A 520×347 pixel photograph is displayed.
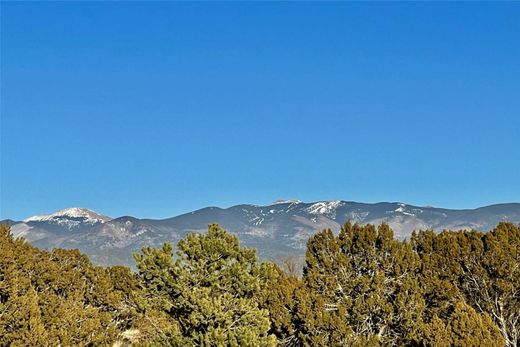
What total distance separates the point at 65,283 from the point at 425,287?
24883mm

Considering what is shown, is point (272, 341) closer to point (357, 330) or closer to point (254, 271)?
point (254, 271)

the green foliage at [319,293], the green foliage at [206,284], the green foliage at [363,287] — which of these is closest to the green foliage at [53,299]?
the green foliage at [319,293]

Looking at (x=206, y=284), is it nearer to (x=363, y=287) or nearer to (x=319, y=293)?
(x=319, y=293)

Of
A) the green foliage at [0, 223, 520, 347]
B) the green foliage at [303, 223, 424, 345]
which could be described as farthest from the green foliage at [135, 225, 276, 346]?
the green foliage at [303, 223, 424, 345]

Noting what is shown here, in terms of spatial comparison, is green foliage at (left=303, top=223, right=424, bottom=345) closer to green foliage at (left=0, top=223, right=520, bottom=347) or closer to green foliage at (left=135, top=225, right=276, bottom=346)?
green foliage at (left=0, top=223, right=520, bottom=347)

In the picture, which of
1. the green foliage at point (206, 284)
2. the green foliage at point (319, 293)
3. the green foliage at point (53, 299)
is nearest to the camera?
the green foliage at point (206, 284)

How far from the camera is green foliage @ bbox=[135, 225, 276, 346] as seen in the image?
22.6 meters

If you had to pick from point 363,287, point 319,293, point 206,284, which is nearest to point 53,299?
point 206,284

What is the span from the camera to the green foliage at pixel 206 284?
2262 cm

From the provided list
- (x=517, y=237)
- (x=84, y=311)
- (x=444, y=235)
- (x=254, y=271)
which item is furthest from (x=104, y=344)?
(x=517, y=237)

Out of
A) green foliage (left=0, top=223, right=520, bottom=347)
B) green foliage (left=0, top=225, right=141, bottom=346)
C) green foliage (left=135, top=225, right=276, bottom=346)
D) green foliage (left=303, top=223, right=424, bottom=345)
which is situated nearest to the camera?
green foliage (left=135, top=225, right=276, bottom=346)

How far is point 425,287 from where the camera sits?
1238 inches

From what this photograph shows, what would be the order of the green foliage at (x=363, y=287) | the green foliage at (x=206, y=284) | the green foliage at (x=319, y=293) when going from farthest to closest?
1. the green foliage at (x=363, y=287)
2. the green foliage at (x=319, y=293)
3. the green foliage at (x=206, y=284)

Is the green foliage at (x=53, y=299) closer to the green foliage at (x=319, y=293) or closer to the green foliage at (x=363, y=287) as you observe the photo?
the green foliage at (x=319, y=293)
